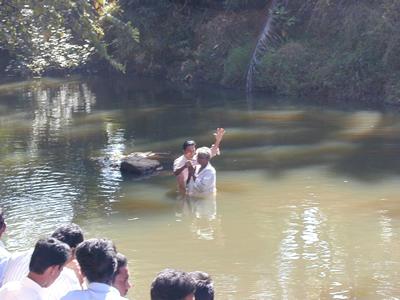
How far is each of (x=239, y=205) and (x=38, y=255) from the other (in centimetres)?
816

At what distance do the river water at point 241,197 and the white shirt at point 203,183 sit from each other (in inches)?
9.1

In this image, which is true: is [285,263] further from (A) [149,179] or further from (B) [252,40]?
(B) [252,40]

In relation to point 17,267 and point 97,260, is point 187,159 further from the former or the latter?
point 97,260

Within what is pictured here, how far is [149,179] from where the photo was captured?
15.5m

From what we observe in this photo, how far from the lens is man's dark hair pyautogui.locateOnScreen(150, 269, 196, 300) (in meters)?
4.85

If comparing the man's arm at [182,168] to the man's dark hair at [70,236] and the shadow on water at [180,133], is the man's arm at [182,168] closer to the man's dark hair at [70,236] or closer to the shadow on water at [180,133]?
the shadow on water at [180,133]

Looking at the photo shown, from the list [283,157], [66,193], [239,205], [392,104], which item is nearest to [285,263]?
[239,205]

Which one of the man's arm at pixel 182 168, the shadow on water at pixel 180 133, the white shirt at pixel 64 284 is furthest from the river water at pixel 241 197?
the white shirt at pixel 64 284

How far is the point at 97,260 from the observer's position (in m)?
5.21

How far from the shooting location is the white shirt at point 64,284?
5711mm

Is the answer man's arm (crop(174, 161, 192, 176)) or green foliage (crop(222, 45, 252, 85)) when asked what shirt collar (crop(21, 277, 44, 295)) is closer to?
man's arm (crop(174, 161, 192, 176))

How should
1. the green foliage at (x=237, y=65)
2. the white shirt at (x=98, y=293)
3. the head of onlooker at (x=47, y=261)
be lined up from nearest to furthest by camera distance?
the white shirt at (x=98, y=293) → the head of onlooker at (x=47, y=261) → the green foliage at (x=237, y=65)

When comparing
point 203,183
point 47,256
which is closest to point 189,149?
point 203,183

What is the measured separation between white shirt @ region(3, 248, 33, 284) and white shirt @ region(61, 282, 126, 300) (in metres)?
0.98
